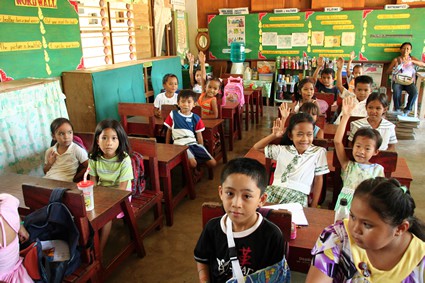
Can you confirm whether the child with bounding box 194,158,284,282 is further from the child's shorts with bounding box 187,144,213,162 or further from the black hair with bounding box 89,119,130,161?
the child's shorts with bounding box 187,144,213,162

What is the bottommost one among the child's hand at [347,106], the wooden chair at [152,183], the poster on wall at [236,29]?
the wooden chair at [152,183]

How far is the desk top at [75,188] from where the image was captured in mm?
1868

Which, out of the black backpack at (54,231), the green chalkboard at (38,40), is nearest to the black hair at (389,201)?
the black backpack at (54,231)

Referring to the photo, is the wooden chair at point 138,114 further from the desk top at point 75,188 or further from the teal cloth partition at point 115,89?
the desk top at point 75,188

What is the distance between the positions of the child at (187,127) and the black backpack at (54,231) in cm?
181

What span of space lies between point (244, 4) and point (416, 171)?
208 inches

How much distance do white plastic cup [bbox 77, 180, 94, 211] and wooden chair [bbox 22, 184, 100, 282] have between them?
0.53ft

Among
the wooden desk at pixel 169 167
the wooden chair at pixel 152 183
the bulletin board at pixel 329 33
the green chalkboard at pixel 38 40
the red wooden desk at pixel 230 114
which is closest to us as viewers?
the wooden chair at pixel 152 183

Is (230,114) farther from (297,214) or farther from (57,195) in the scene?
(57,195)

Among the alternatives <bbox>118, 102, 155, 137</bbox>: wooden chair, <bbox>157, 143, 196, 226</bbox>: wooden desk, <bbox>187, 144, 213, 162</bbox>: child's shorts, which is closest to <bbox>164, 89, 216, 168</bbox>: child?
<bbox>187, 144, 213, 162</bbox>: child's shorts

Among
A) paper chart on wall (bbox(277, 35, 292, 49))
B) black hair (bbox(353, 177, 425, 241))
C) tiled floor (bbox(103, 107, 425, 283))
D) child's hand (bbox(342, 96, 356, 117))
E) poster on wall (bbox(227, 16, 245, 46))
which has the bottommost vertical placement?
tiled floor (bbox(103, 107, 425, 283))

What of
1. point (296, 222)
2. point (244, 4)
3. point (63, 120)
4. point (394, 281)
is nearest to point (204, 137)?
point (63, 120)

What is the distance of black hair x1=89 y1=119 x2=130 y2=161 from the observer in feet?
7.63

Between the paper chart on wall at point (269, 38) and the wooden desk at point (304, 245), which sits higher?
the paper chart on wall at point (269, 38)
